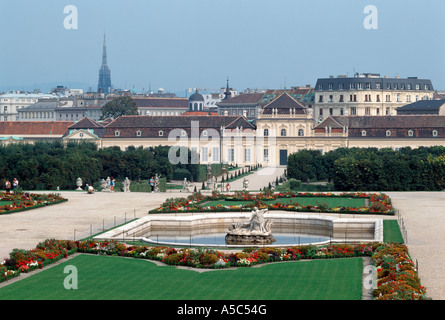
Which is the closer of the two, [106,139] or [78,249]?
[78,249]

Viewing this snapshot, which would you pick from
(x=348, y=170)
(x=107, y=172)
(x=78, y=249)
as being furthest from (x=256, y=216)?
(x=107, y=172)

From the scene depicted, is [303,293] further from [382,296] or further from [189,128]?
[189,128]

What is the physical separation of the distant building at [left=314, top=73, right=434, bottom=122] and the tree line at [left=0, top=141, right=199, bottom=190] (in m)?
74.9

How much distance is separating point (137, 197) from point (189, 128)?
5494 cm

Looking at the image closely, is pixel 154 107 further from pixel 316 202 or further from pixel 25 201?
pixel 25 201

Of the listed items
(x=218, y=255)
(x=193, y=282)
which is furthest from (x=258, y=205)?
(x=193, y=282)

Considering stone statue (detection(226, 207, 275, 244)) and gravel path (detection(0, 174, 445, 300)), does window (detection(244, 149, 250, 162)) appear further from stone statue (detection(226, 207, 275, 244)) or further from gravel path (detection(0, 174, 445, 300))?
stone statue (detection(226, 207, 275, 244))

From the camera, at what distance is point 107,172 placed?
75188 mm

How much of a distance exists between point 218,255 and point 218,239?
355 inches

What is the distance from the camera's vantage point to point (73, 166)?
6588 cm

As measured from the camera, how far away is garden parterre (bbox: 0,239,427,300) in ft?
86.0

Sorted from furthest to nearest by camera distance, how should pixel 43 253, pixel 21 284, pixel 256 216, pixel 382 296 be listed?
pixel 256 216 < pixel 43 253 < pixel 21 284 < pixel 382 296

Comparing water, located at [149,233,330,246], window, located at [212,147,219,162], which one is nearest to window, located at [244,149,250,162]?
window, located at [212,147,219,162]

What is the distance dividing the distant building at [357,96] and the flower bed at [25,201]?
111870 millimetres
